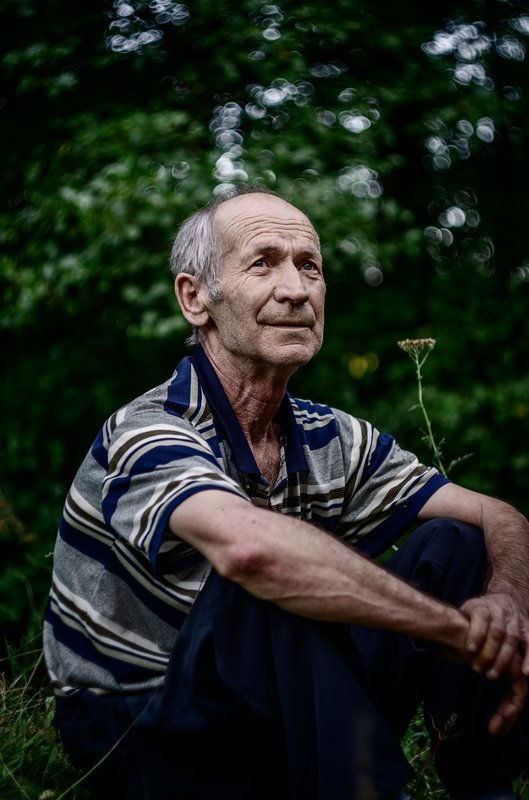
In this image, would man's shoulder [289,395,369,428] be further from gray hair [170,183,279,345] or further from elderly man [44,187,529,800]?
gray hair [170,183,279,345]

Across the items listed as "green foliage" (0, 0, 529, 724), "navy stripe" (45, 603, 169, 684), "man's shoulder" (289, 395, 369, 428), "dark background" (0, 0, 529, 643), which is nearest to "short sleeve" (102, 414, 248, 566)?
"navy stripe" (45, 603, 169, 684)

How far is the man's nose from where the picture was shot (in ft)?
7.68

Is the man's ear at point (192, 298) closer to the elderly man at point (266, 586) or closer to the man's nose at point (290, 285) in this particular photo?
the elderly man at point (266, 586)

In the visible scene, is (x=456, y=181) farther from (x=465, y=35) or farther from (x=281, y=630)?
(x=281, y=630)

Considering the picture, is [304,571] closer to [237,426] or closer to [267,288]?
[237,426]

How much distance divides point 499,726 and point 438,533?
17.5 inches

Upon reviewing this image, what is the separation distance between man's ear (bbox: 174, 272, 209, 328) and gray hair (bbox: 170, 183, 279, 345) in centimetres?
2

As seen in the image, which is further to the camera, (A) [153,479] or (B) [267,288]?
(B) [267,288]

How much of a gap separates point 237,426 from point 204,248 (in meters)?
0.71

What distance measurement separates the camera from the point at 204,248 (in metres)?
2.54

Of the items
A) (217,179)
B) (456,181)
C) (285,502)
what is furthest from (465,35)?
(285,502)

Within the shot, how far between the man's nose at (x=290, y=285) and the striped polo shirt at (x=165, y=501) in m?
0.30

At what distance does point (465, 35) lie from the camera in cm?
541

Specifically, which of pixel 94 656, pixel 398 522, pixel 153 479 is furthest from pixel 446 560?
pixel 94 656
